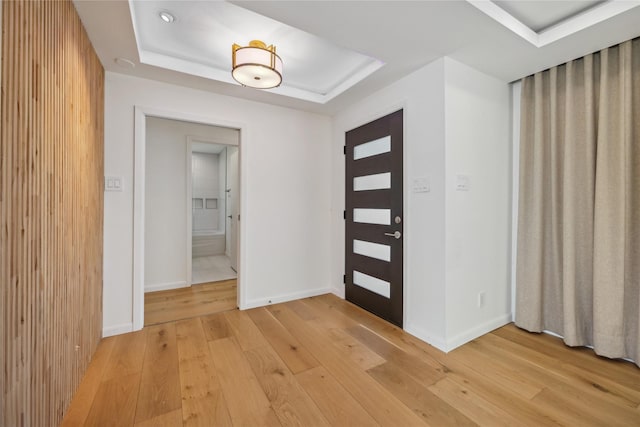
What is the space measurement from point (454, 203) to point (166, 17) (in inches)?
103

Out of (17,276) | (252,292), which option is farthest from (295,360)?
(17,276)

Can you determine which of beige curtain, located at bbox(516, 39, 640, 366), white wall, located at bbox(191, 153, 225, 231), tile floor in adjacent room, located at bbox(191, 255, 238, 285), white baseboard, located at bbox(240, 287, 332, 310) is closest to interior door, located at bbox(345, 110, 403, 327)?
white baseboard, located at bbox(240, 287, 332, 310)

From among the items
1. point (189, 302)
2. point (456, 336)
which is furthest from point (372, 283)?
point (189, 302)


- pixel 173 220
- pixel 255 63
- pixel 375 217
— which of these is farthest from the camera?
pixel 173 220

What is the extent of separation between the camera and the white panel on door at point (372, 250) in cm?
279

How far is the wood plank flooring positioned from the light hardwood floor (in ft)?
1.09

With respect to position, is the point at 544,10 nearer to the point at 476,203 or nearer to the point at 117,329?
the point at 476,203

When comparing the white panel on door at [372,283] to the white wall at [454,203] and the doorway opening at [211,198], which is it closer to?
the white wall at [454,203]

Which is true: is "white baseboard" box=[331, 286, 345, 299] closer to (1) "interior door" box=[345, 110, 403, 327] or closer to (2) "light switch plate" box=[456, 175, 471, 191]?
(1) "interior door" box=[345, 110, 403, 327]

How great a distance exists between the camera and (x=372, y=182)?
9.70ft

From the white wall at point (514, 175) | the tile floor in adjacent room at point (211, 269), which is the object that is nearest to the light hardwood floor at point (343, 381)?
the white wall at point (514, 175)

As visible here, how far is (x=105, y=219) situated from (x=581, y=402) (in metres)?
3.78

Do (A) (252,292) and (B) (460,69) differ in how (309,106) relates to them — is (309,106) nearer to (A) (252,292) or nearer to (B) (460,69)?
(B) (460,69)

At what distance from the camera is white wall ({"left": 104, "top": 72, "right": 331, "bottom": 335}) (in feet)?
8.09
